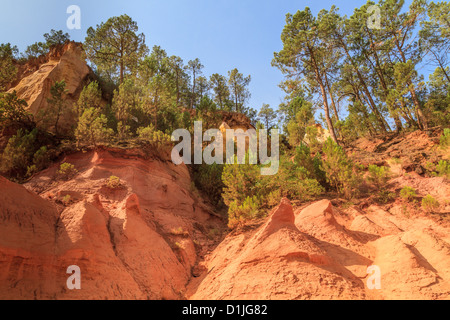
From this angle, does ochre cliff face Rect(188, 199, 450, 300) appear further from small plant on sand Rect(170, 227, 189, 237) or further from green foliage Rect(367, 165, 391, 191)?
green foliage Rect(367, 165, 391, 191)

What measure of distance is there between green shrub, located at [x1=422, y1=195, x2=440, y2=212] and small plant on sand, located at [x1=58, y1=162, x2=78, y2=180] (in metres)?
16.7

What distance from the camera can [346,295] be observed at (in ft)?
22.2

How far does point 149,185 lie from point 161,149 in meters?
3.27

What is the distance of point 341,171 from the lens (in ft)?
42.9

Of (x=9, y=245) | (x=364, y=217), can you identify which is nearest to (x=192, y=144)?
(x=364, y=217)

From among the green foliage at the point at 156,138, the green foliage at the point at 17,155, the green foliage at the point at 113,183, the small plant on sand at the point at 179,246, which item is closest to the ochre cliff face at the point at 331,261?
the small plant on sand at the point at 179,246

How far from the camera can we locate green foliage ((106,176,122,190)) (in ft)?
40.6

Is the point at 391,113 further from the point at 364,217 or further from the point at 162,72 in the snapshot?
the point at 162,72

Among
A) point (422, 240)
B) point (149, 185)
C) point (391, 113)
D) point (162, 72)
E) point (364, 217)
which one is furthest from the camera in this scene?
point (162, 72)

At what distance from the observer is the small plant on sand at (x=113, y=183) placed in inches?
487

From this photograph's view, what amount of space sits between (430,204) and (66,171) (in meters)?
17.2

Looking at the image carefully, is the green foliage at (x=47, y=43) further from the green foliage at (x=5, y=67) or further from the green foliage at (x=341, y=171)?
the green foliage at (x=341, y=171)

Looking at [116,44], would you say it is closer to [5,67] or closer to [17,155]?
[5,67]

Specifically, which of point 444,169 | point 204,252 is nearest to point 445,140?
point 444,169
